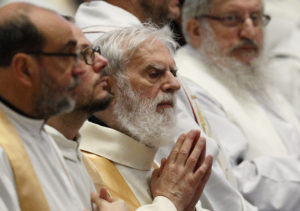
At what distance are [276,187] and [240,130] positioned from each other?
0.62 meters

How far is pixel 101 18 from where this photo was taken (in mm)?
4367

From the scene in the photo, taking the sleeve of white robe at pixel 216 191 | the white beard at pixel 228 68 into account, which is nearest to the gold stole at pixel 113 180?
the sleeve of white robe at pixel 216 191

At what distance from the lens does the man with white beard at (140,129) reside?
3668 millimetres

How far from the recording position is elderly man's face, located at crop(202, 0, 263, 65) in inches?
229

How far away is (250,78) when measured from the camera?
5.94m

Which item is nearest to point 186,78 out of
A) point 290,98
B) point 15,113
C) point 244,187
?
point 244,187

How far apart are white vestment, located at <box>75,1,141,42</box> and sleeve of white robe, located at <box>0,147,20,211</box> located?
5.00ft

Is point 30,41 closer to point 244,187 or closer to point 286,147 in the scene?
point 244,187

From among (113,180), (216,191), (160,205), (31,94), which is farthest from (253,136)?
(31,94)

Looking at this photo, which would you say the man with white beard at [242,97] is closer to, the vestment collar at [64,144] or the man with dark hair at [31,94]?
the vestment collar at [64,144]

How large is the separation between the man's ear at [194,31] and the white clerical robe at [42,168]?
3.07 m

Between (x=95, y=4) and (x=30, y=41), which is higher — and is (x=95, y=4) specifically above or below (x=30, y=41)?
below

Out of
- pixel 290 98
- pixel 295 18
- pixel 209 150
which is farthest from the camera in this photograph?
pixel 295 18

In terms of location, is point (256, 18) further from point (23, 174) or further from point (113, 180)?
point (23, 174)
